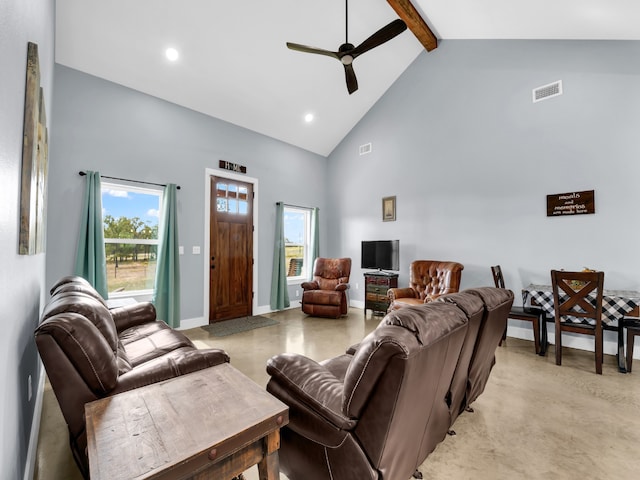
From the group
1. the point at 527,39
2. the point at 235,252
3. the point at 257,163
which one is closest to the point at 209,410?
the point at 235,252

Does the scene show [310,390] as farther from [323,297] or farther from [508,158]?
[508,158]

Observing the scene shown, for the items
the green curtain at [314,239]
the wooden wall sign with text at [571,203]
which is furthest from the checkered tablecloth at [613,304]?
the green curtain at [314,239]

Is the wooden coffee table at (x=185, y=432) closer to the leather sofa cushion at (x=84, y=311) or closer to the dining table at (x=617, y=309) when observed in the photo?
the leather sofa cushion at (x=84, y=311)

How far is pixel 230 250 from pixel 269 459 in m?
4.20

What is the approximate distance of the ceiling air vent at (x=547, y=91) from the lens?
379 cm

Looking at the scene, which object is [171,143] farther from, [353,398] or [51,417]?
[353,398]

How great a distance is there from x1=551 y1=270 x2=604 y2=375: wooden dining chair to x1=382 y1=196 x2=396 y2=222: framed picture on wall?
2.74 m

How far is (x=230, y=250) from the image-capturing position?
5.04m

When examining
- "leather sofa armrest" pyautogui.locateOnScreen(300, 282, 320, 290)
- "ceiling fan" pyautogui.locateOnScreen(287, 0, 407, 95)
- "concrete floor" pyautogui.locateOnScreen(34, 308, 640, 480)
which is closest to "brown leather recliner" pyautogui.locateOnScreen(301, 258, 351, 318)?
"leather sofa armrest" pyautogui.locateOnScreen(300, 282, 320, 290)

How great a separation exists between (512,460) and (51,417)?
3.19m

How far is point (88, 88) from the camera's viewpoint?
3.68 m

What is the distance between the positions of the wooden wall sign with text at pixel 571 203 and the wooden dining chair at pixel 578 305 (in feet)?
3.06

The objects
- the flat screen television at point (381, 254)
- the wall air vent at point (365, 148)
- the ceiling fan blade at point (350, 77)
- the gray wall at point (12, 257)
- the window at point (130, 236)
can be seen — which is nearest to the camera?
the gray wall at point (12, 257)

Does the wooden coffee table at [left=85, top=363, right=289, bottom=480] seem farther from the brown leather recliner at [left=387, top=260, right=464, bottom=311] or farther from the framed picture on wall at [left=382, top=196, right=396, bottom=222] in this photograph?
the framed picture on wall at [left=382, top=196, right=396, bottom=222]
